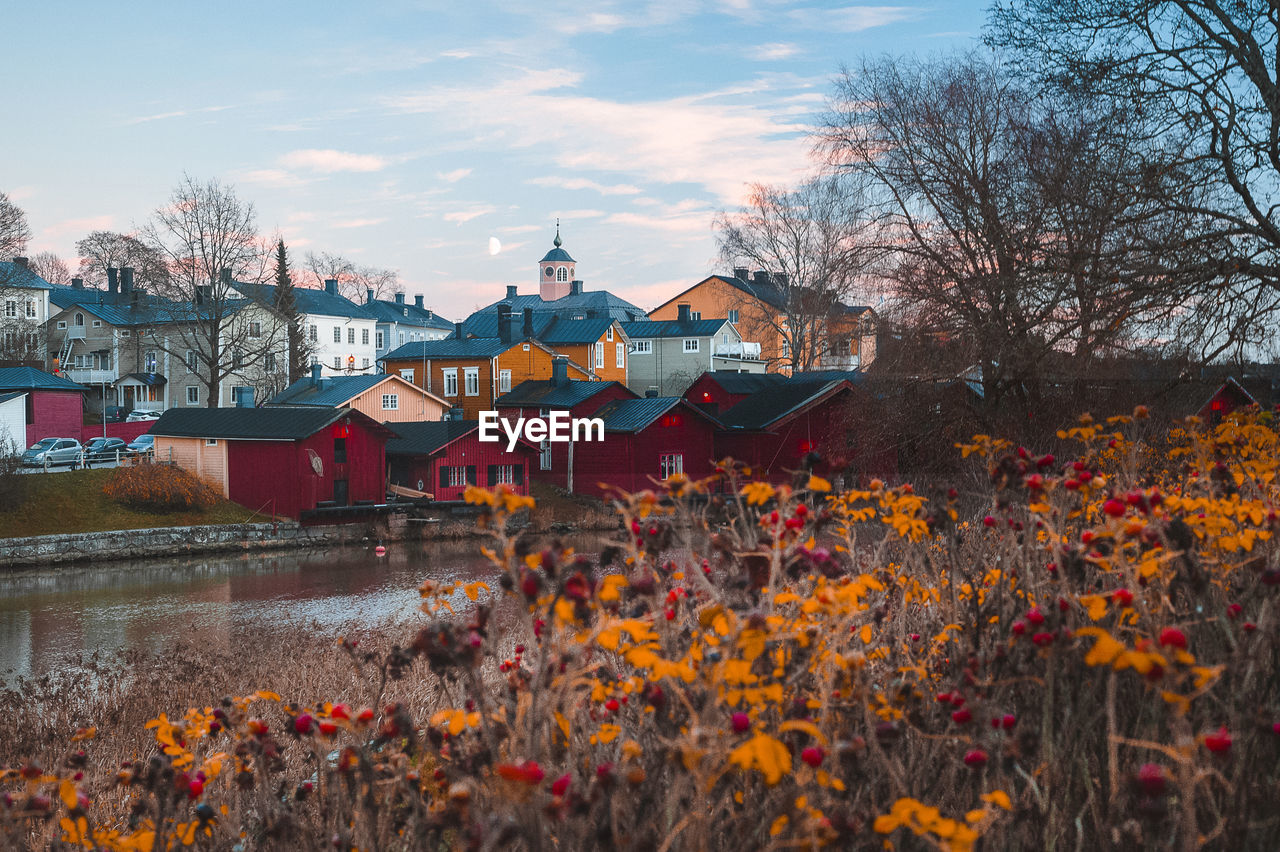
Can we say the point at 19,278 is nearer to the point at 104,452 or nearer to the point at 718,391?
the point at 104,452

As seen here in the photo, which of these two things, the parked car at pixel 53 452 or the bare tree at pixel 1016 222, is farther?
the parked car at pixel 53 452

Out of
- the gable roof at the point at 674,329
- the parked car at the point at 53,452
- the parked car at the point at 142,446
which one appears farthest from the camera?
the gable roof at the point at 674,329

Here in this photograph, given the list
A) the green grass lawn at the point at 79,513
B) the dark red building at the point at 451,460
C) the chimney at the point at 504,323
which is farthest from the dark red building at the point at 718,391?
the green grass lawn at the point at 79,513

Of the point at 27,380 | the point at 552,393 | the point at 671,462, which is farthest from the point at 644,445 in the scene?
the point at 27,380

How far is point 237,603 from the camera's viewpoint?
2222 centimetres

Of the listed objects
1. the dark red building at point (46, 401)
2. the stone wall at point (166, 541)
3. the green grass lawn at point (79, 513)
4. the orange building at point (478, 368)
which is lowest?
the stone wall at point (166, 541)

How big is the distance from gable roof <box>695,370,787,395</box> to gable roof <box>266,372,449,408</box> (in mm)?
12702

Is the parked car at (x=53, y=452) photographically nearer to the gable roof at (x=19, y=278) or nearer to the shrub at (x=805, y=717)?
the gable roof at (x=19, y=278)

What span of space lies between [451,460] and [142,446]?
44.1 ft

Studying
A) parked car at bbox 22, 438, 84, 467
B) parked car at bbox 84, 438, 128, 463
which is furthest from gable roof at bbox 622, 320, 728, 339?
parked car at bbox 22, 438, 84, 467

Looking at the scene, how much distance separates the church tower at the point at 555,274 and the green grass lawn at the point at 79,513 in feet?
307

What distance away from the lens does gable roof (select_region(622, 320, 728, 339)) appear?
68.4 m

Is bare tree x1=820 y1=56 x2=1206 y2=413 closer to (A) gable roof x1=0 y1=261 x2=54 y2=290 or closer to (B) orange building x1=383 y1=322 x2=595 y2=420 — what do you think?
(B) orange building x1=383 y1=322 x2=595 y2=420

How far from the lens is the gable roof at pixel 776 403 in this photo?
38.6 m
